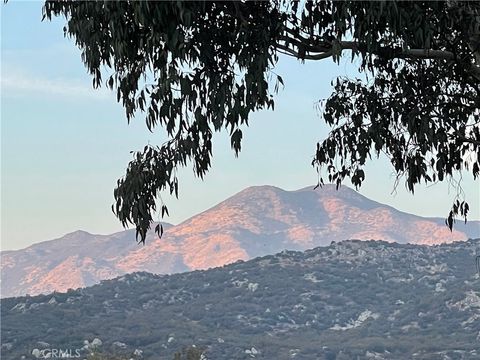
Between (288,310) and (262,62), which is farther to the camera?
(288,310)

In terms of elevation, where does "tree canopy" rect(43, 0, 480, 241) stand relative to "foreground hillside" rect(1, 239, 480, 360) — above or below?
above

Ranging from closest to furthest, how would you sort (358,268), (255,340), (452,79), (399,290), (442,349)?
(452,79), (442,349), (255,340), (399,290), (358,268)

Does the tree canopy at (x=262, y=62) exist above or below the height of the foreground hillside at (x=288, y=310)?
above

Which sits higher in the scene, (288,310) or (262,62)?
(262,62)

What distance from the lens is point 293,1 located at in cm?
1412

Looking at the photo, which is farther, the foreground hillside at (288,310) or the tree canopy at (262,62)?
the foreground hillside at (288,310)

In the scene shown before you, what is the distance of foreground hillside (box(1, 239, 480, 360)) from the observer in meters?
89.5

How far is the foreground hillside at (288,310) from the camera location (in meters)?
89.5

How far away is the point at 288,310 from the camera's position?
388 feet

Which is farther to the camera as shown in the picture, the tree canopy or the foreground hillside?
the foreground hillside

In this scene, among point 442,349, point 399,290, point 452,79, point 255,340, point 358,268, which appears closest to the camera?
point 452,79

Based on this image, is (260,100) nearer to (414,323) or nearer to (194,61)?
(194,61)

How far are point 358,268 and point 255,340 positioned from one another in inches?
1408

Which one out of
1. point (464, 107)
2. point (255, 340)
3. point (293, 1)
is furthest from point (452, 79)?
point (255, 340)
